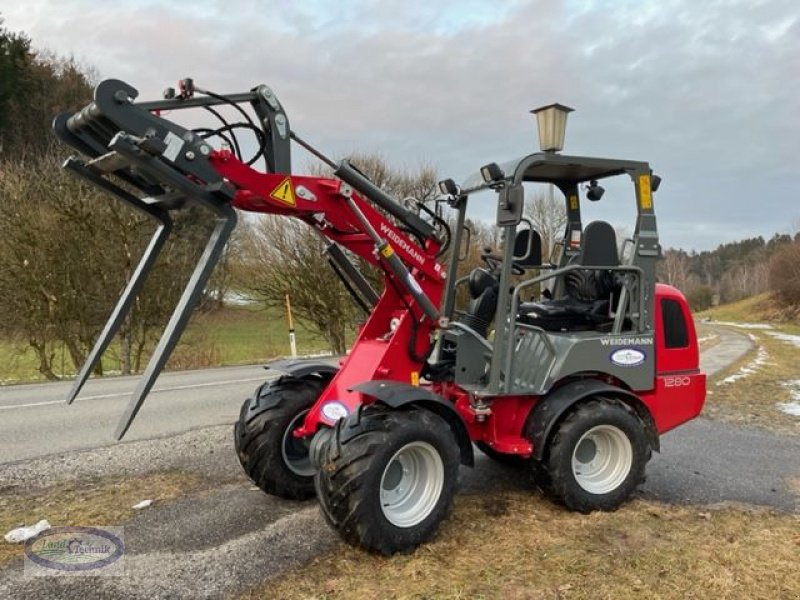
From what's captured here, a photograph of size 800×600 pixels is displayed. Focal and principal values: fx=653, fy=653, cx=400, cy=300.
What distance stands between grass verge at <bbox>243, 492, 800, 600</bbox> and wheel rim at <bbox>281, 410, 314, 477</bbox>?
1.05 metres

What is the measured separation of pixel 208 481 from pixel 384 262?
248 cm

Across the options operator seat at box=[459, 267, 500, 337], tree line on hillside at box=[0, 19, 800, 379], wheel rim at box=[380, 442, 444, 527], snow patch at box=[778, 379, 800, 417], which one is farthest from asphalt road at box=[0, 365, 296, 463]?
snow patch at box=[778, 379, 800, 417]

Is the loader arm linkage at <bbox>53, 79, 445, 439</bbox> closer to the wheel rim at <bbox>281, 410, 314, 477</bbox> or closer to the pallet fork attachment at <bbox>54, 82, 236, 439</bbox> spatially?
the pallet fork attachment at <bbox>54, 82, 236, 439</bbox>

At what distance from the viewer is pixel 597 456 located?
4.81m

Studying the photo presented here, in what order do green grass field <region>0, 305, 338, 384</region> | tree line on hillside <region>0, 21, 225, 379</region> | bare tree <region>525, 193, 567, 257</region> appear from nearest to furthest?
bare tree <region>525, 193, 567, 257</region> < tree line on hillside <region>0, 21, 225, 379</region> < green grass field <region>0, 305, 338, 384</region>

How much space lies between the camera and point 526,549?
3.89 m

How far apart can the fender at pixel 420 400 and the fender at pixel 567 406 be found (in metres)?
0.53

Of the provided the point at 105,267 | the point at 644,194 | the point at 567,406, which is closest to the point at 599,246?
the point at 644,194

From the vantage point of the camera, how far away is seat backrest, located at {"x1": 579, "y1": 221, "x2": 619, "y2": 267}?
195 inches

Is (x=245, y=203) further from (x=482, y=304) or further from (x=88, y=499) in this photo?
(x=88, y=499)

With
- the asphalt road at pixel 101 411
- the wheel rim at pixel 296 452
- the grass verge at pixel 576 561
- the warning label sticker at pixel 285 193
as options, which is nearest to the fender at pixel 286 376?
the wheel rim at pixel 296 452

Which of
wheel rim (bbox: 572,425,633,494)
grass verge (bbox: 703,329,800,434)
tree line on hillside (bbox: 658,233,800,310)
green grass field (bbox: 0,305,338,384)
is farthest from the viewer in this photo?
tree line on hillside (bbox: 658,233,800,310)

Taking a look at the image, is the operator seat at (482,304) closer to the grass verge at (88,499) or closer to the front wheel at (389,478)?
the front wheel at (389,478)

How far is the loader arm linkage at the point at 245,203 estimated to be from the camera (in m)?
3.58
